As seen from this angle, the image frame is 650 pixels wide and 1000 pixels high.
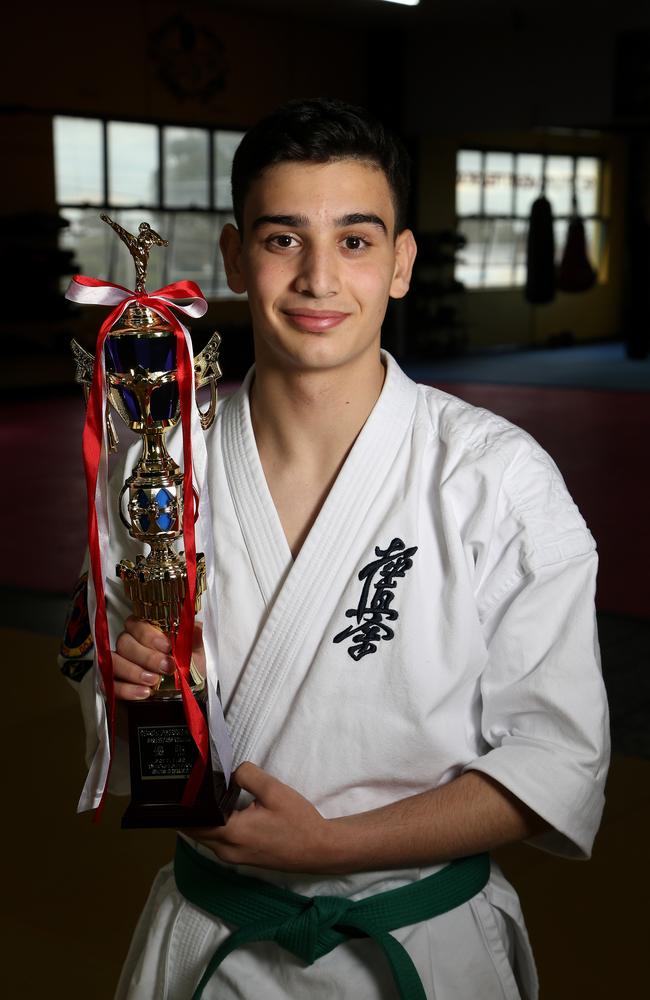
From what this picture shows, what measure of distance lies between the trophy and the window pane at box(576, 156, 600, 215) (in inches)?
746

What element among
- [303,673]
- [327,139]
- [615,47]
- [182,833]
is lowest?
[182,833]

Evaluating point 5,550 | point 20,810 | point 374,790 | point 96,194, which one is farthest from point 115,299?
point 96,194

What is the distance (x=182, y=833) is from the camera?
1.36 metres

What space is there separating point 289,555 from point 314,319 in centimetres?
29

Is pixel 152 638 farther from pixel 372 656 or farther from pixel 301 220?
pixel 301 220

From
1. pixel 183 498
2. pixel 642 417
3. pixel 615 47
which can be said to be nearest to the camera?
pixel 183 498

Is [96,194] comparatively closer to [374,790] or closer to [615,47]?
[615,47]

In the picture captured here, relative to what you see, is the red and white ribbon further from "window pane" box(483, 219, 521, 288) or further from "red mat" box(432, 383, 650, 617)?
"window pane" box(483, 219, 521, 288)

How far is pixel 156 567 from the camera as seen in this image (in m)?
1.22

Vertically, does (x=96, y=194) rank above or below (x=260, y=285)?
above

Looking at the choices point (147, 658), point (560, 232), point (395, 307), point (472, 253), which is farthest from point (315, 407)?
point (560, 232)

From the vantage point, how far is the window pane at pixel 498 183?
55.7 ft

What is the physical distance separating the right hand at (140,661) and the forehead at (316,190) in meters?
0.49

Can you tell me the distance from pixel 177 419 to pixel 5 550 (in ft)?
14.9
